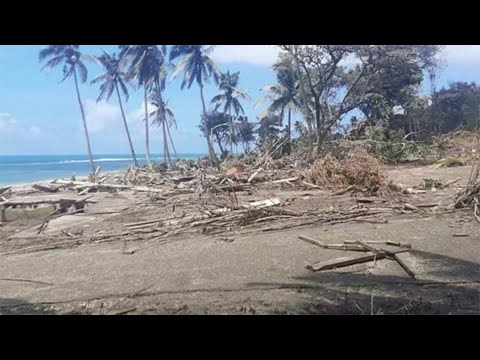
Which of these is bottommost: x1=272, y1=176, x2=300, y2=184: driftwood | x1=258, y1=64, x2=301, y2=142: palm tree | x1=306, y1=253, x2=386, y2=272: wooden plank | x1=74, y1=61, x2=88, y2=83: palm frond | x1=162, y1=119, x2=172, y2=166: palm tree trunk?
x1=306, y1=253, x2=386, y2=272: wooden plank

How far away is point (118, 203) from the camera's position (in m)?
3.12

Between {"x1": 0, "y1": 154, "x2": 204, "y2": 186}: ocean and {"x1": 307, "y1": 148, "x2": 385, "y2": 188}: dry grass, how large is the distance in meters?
1.57

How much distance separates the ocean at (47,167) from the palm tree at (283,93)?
39.2 inches

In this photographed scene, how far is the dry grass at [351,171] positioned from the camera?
11.8 ft

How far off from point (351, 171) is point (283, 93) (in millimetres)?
1028

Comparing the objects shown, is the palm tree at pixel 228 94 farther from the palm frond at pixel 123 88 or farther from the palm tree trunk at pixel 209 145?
the palm frond at pixel 123 88

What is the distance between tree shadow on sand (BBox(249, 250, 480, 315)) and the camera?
2475 mm

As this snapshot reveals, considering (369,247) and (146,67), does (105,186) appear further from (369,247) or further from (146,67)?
(369,247)

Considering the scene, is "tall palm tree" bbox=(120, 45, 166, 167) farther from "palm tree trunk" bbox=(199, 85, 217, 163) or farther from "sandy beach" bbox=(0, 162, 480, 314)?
"sandy beach" bbox=(0, 162, 480, 314)

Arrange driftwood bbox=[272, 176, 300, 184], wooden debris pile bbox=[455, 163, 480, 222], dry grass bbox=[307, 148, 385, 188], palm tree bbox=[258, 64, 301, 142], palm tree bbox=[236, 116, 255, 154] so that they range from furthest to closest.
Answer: driftwood bbox=[272, 176, 300, 184] → dry grass bbox=[307, 148, 385, 188] → wooden debris pile bbox=[455, 163, 480, 222] → palm tree bbox=[236, 116, 255, 154] → palm tree bbox=[258, 64, 301, 142]

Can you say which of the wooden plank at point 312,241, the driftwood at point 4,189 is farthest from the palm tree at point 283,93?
the driftwood at point 4,189

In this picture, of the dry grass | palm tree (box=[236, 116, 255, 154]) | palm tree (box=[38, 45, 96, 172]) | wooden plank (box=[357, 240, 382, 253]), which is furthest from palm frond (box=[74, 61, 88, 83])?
wooden plank (box=[357, 240, 382, 253])
